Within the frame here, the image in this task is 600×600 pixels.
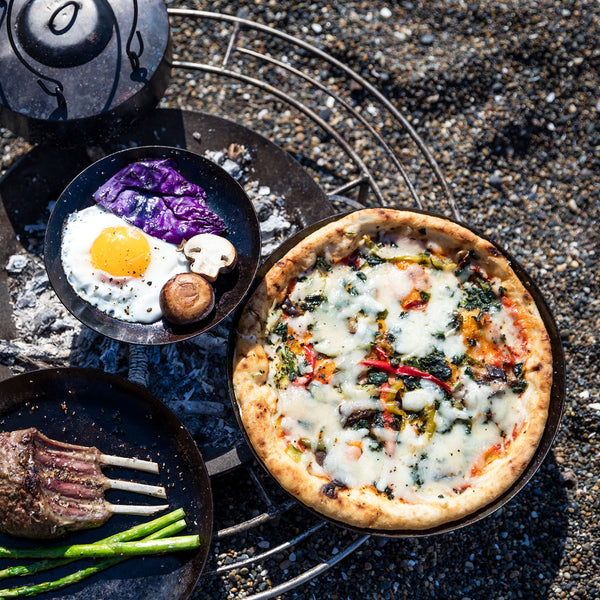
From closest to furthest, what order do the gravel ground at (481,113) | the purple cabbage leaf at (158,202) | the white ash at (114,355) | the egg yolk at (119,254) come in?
1. the egg yolk at (119,254)
2. the purple cabbage leaf at (158,202)
3. the white ash at (114,355)
4. the gravel ground at (481,113)

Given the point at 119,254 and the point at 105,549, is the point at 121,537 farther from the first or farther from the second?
the point at 119,254

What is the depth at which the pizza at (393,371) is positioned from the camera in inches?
270

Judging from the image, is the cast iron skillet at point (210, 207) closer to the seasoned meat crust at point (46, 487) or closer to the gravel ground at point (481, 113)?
the seasoned meat crust at point (46, 487)

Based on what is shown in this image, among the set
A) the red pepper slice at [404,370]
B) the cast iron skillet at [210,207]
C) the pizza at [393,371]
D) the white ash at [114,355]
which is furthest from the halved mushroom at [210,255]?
the red pepper slice at [404,370]

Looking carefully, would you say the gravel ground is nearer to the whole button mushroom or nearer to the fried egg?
the fried egg

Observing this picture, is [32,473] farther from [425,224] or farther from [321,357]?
[425,224]

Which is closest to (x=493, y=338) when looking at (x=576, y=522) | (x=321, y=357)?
(x=321, y=357)

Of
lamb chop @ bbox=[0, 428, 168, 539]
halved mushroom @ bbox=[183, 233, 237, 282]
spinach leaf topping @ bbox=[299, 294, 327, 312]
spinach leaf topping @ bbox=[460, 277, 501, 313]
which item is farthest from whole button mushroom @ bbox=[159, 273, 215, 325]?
spinach leaf topping @ bbox=[460, 277, 501, 313]

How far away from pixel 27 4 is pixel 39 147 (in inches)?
75.8

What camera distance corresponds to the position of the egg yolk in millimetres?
7180

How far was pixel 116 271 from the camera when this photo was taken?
7191 millimetres

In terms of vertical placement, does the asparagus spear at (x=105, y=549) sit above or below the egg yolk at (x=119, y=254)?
below

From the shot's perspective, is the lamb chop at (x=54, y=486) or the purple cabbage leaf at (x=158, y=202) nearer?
the lamb chop at (x=54, y=486)

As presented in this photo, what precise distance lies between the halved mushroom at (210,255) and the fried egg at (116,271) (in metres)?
0.35
